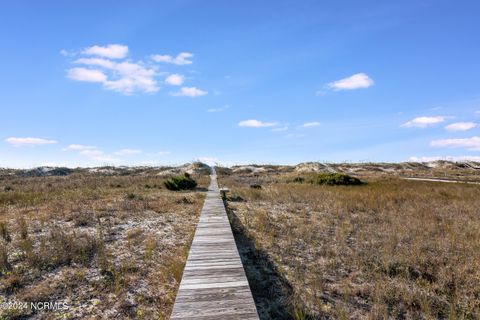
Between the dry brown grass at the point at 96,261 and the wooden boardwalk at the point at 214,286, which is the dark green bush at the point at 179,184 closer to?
the dry brown grass at the point at 96,261

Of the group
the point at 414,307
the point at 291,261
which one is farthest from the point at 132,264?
the point at 414,307

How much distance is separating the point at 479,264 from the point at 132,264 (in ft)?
28.2

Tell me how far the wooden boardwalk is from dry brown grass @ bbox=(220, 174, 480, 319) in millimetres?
745

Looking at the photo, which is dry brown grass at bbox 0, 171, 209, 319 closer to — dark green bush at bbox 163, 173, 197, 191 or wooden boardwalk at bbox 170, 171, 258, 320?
wooden boardwalk at bbox 170, 171, 258, 320

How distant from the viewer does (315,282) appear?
6.60 meters

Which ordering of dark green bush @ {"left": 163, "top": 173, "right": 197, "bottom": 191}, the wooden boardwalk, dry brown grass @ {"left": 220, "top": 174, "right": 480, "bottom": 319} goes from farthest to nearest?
1. dark green bush @ {"left": 163, "top": 173, "right": 197, "bottom": 191}
2. dry brown grass @ {"left": 220, "top": 174, "right": 480, "bottom": 319}
3. the wooden boardwalk

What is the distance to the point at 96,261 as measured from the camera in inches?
303

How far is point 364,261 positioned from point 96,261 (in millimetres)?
6857

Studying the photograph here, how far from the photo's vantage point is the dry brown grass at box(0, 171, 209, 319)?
19.0ft

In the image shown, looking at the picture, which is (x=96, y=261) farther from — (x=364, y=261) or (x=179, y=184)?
(x=179, y=184)

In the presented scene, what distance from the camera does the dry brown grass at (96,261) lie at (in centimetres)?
580

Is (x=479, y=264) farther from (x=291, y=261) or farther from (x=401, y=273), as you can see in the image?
(x=291, y=261)

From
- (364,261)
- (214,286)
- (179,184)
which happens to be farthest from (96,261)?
(179,184)

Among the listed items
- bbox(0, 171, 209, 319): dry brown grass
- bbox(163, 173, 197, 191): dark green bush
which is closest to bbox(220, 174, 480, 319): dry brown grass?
bbox(0, 171, 209, 319): dry brown grass
